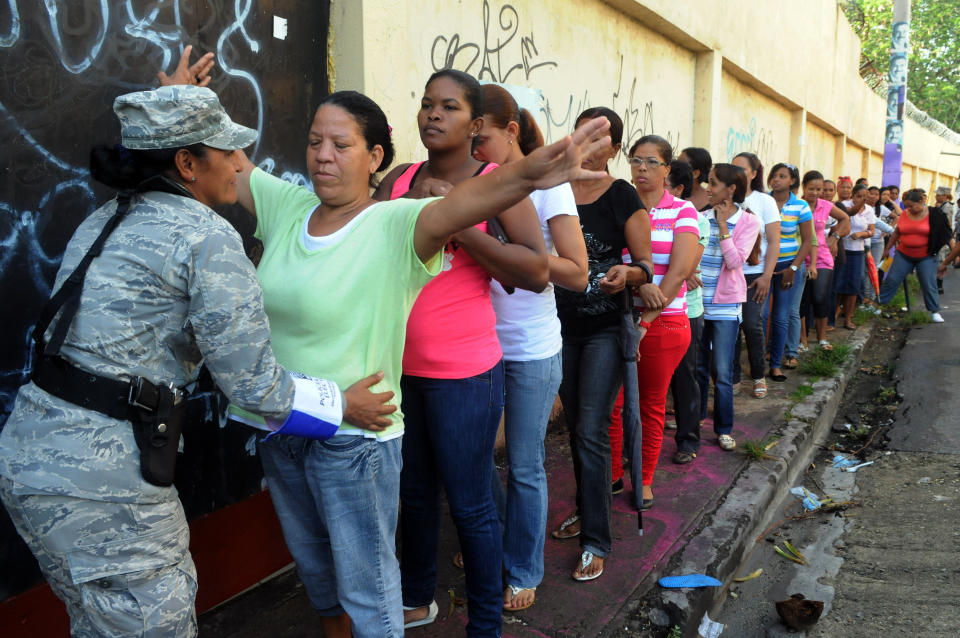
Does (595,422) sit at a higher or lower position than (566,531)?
higher

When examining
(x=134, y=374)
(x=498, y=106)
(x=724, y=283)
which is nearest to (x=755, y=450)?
(x=724, y=283)

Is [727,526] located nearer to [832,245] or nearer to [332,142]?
[332,142]

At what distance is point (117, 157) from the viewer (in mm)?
1676

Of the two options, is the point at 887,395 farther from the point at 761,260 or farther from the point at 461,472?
the point at 461,472

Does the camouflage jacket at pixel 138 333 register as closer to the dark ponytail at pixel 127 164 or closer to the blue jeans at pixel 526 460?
the dark ponytail at pixel 127 164

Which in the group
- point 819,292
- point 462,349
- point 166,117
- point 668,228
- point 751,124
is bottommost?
point 819,292

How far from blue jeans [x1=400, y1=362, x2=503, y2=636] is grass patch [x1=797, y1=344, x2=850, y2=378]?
4.65m

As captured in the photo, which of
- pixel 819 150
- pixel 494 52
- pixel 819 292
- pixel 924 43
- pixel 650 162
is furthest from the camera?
pixel 924 43

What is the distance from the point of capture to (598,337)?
306 centimetres

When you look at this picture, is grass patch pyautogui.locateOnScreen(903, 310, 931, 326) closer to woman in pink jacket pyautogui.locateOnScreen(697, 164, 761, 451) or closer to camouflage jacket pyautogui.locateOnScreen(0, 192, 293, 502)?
woman in pink jacket pyautogui.locateOnScreen(697, 164, 761, 451)

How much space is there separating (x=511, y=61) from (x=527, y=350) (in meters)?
2.58

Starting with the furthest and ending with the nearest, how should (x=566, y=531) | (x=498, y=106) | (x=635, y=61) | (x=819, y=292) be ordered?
(x=819, y=292)
(x=635, y=61)
(x=566, y=531)
(x=498, y=106)

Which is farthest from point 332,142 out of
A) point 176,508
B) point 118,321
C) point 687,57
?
point 687,57

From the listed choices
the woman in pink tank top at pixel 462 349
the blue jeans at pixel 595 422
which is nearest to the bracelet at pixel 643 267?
the blue jeans at pixel 595 422
